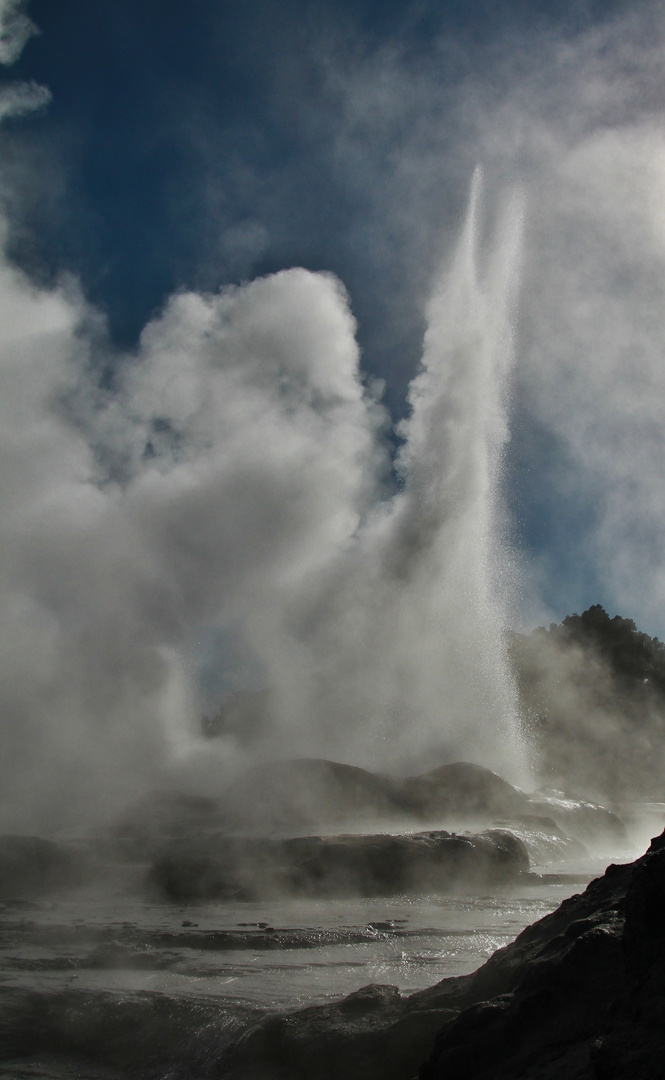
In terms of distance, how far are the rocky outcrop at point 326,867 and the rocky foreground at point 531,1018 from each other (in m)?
5.98

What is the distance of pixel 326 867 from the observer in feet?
35.9

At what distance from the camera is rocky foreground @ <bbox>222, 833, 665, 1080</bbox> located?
286 cm

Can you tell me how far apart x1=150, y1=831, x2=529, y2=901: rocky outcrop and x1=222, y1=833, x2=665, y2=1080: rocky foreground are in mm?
5981

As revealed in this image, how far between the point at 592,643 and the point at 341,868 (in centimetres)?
6928

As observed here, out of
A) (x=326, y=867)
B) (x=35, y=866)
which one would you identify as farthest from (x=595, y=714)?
(x=35, y=866)

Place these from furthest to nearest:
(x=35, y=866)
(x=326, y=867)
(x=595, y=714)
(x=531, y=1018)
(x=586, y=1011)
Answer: (x=595, y=714) → (x=35, y=866) → (x=326, y=867) → (x=531, y=1018) → (x=586, y=1011)

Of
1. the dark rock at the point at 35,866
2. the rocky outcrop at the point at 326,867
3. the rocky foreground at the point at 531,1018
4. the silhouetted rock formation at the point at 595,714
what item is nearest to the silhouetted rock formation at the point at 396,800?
the rocky outcrop at the point at 326,867

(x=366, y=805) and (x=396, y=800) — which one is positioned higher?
(x=396, y=800)

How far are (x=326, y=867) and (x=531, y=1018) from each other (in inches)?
320

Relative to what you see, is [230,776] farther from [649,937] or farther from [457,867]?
[649,937]

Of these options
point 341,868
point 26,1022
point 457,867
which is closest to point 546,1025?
point 26,1022

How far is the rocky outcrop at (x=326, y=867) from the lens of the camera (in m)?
10.5

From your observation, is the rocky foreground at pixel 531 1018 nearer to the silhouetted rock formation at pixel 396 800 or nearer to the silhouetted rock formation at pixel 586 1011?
the silhouetted rock formation at pixel 586 1011

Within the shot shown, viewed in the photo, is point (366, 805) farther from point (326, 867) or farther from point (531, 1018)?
point (531, 1018)
